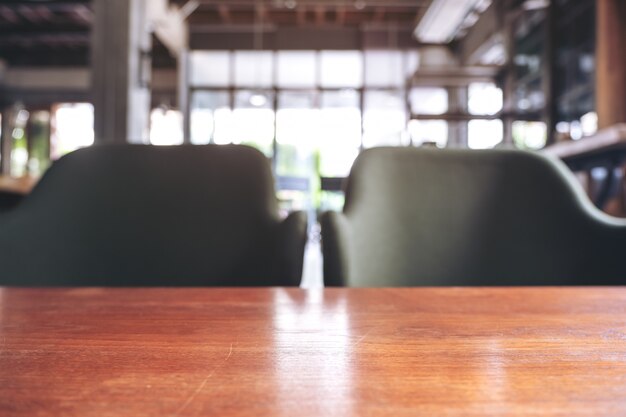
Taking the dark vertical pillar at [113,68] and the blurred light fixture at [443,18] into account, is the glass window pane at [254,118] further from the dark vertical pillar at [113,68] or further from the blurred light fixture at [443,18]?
the dark vertical pillar at [113,68]

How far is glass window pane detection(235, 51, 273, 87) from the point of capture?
10.5 metres

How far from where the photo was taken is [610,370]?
1.11 ft

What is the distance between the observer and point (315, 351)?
39cm

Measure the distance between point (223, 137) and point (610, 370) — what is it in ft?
35.4

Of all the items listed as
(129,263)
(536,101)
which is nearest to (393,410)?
(129,263)

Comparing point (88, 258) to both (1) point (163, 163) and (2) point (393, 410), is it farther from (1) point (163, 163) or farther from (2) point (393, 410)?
(2) point (393, 410)

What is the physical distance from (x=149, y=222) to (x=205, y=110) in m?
9.93

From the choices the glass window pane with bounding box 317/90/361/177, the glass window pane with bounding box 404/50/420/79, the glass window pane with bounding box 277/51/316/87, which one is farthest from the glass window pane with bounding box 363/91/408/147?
the glass window pane with bounding box 277/51/316/87

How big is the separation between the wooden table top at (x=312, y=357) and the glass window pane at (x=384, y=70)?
1024cm

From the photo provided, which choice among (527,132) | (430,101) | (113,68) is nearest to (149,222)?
(113,68)

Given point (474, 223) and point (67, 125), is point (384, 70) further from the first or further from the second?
point (474, 223)

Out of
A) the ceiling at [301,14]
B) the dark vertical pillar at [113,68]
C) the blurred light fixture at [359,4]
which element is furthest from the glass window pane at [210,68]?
the dark vertical pillar at [113,68]

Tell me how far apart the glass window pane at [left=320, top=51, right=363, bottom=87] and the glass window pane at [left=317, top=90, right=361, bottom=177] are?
0.63 feet

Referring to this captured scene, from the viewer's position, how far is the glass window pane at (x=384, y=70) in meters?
10.5
